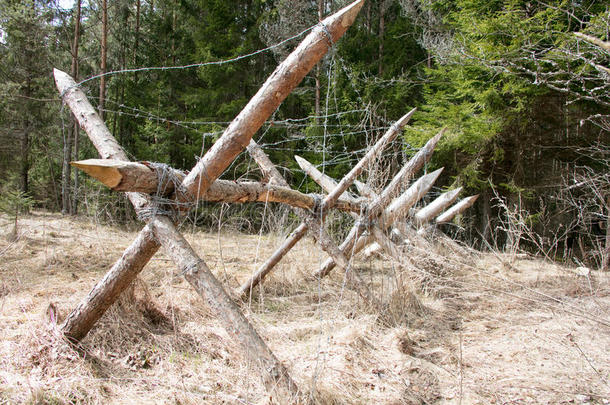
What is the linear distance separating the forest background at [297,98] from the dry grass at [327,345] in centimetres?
467

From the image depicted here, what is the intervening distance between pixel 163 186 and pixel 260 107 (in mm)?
900

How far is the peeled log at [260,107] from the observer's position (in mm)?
2533

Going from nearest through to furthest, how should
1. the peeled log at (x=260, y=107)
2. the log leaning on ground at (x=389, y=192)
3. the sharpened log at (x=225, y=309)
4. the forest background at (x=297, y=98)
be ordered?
the sharpened log at (x=225, y=309)
the peeled log at (x=260, y=107)
the log leaning on ground at (x=389, y=192)
the forest background at (x=297, y=98)

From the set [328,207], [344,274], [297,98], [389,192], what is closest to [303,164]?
[328,207]

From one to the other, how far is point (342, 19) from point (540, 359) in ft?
10.6

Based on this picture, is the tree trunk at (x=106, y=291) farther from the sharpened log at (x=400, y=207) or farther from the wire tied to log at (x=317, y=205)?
the sharpened log at (x=400, y=207)

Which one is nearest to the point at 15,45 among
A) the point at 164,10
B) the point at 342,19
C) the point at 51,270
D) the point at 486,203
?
the point at 164,10

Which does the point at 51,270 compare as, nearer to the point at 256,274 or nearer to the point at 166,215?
the point at 256,274

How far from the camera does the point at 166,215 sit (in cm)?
249

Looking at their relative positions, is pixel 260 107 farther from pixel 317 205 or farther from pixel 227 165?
pixel 317 205

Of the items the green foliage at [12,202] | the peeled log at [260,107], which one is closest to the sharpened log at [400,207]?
the peeled log at [260,107]

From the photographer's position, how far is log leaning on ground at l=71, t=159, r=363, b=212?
2.02 meters

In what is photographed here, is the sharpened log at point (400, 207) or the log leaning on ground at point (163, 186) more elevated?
the log leaning on ground at point (163, 186)

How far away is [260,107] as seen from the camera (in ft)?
8.57
